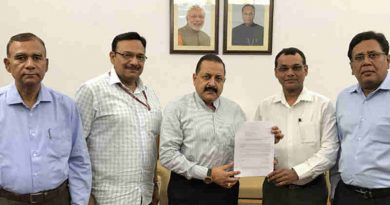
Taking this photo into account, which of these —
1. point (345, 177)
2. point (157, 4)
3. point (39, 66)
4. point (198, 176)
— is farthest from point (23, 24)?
point (345, 177)

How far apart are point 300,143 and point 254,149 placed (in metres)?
0.30

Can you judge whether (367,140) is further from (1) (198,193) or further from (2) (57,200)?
(2) (57,200)

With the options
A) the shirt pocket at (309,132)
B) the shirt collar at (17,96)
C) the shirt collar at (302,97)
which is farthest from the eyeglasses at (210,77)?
the shirt collar at (17,96)

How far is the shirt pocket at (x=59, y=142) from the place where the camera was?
6.11 feet

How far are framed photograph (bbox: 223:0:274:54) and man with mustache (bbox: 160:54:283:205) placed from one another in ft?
4.44

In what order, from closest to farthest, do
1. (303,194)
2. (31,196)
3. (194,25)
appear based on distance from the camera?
(31,196) → (303,194) → (194,25)

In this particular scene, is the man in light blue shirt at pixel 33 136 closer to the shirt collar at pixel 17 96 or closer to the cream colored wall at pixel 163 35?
the shirt collar at pixel 17 96

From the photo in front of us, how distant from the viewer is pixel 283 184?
2.21 m

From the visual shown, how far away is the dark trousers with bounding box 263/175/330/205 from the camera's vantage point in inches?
87.1

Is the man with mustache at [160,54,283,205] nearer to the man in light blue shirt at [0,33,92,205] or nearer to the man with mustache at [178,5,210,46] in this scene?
the man in light blue shirt at [0,33,92,205]

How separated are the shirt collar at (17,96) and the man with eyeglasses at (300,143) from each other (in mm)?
1268

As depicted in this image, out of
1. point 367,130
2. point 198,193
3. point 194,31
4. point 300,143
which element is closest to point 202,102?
point 198,193

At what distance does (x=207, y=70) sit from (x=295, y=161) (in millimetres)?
733

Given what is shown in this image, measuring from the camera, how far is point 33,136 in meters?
1.81
